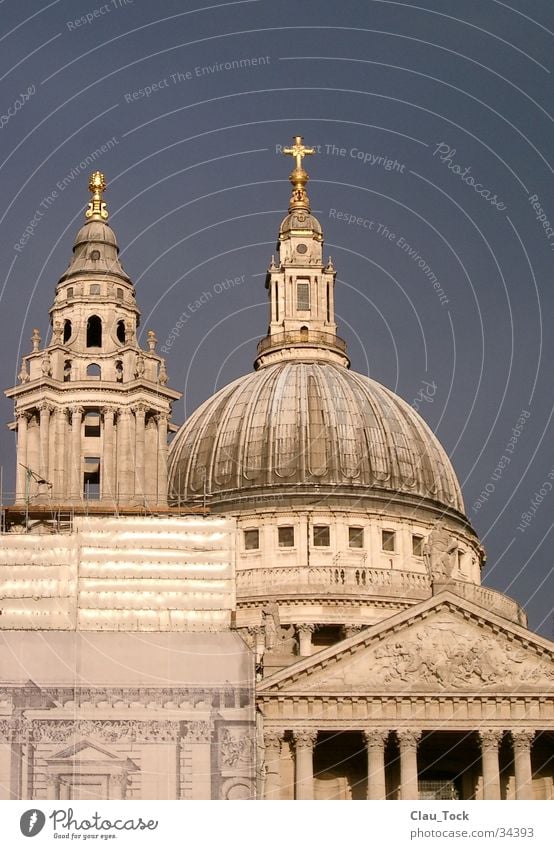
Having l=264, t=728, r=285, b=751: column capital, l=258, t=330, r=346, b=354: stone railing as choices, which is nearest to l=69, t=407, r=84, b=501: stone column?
l=264, t=728, r=285, b=751: column capital

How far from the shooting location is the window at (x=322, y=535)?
11675 cm

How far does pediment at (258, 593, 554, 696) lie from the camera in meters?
96.6

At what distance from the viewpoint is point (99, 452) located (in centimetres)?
10681

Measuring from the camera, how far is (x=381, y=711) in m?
96.6

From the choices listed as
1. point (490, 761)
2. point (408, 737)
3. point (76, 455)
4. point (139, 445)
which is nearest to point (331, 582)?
point (139, 445)

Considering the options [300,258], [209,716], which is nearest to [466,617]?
[209,716]

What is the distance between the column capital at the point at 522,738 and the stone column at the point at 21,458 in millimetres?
25420

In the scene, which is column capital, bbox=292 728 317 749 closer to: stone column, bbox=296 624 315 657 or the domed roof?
stone column, bbox=296 624 315 657

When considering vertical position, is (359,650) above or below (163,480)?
below

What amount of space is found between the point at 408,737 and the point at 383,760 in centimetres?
178

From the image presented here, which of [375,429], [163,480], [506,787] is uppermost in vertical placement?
[375,429]

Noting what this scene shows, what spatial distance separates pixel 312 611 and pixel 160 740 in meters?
19.1

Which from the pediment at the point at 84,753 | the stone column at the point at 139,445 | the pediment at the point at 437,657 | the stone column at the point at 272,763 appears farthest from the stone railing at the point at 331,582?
the pediment at the point at 84,753
